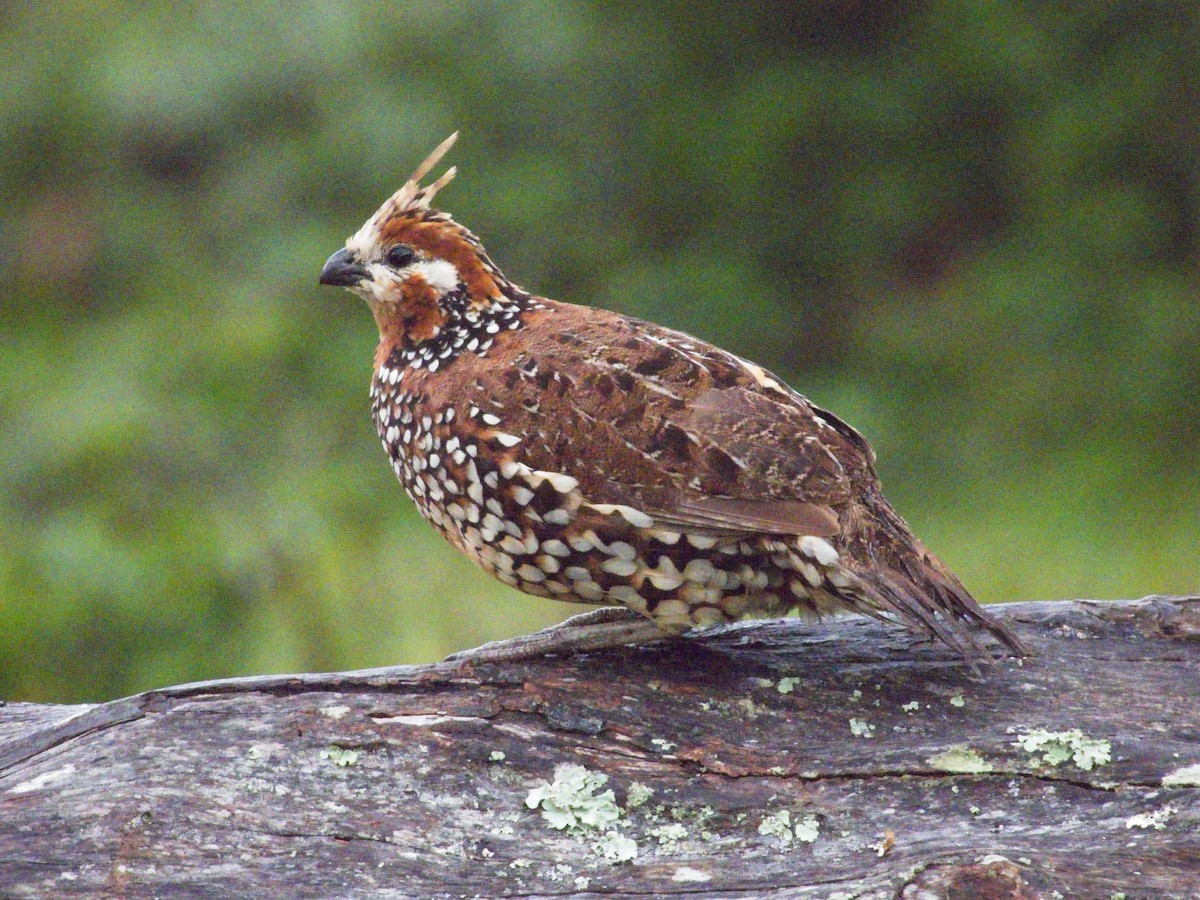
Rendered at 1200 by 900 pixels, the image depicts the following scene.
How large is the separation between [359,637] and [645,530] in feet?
10.2

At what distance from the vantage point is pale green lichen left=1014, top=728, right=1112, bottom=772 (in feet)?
12.3

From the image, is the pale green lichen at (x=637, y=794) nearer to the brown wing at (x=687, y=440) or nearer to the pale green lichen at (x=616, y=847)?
the pale green lichen at (x=616, y=847)

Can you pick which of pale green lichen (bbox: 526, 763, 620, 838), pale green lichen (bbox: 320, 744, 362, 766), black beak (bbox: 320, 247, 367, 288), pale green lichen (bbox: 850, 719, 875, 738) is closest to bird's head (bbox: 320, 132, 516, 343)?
black beak (bbox: 320, 247, 367, 288)

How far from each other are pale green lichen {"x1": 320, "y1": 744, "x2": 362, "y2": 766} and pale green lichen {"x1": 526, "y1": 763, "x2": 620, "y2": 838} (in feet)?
1.40

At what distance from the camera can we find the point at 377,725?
3.75 metres

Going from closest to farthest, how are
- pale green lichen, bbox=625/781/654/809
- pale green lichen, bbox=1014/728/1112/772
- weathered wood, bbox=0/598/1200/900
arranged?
weathered wood, bbox=0/598/1200/900 < pale green lichen, bbox=625/781/654/809 < pale green lichen, bbox=1014/728/1112/772

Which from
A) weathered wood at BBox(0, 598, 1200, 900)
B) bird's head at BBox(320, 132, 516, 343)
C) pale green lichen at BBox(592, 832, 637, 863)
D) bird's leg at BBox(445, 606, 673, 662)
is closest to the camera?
weathered wood at BBox(0, 598, 1200, 900)

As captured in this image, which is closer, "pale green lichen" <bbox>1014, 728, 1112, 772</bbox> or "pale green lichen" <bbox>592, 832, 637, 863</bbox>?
"pale green lichen" <bbox>592, 832, 637, 863</bbox>

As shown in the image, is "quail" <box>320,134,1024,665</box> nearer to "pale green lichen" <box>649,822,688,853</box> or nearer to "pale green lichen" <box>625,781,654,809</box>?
"pale green lichen" <box>625,781,654,809</box>

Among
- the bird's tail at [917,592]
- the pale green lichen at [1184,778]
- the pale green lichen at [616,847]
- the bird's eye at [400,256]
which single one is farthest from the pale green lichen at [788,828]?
the bird's eye at [400,256]

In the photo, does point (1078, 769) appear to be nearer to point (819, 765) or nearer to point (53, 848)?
point (819, 765)

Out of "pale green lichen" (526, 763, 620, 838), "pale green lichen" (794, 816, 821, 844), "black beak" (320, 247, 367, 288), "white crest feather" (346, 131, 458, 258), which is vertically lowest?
"pale green lichen" (794, 816, 821, 844)

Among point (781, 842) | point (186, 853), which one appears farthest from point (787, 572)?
point (186, 853)

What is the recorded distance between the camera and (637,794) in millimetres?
3666
